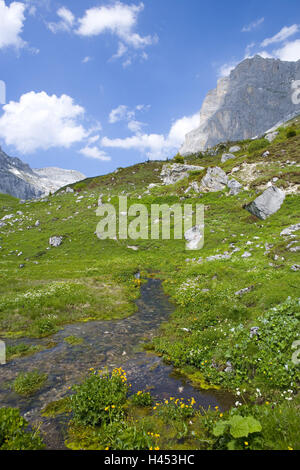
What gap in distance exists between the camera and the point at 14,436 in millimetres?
6035

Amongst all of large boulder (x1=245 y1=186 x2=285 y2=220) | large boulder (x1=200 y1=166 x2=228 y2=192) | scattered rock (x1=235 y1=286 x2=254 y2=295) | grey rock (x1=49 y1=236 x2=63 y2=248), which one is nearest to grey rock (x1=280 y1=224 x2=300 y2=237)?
large boulder (x1=245 y1=186 x2=285 y2=220)

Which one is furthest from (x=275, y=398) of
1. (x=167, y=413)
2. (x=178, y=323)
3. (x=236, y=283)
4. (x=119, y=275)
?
(x=119, y=275)

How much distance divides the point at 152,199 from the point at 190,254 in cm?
2730

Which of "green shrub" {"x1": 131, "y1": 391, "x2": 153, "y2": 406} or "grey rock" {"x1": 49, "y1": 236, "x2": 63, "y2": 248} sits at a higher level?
"grey rock" {"x1": 49, "y1": 236, "x2": 63, "y2": 248}

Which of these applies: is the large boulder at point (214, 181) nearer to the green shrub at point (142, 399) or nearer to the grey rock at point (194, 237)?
the grey rock at point (194, 237)

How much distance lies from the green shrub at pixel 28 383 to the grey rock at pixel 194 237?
25614mm

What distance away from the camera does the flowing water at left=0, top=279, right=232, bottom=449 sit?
8188 millimetres

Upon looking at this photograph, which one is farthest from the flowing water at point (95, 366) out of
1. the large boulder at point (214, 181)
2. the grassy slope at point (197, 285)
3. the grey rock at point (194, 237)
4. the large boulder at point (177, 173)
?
the large boulder at point (177, 173)

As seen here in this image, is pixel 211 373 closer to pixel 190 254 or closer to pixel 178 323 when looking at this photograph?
pixel 178 323

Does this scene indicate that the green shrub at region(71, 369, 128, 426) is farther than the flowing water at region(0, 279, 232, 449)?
No

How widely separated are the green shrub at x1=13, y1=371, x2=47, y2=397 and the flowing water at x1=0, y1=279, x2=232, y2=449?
19 centimetres

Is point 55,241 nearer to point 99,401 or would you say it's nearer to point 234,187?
point 234,187

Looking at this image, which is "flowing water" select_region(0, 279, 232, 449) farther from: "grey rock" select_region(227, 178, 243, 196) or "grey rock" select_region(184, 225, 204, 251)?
"grey rock" select_region(227, 178, 243, 196)

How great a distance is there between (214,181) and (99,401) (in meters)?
50.1
